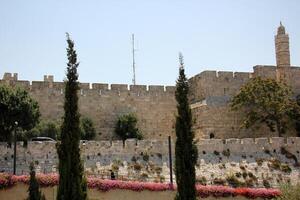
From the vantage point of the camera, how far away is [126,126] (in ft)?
120

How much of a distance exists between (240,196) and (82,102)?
17.0 metres

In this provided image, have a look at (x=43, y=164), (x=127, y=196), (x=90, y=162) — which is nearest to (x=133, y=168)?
(x=90, y=162)

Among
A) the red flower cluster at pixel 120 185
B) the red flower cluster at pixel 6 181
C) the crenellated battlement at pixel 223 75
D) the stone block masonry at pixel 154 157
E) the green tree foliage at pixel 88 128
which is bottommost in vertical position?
the red flower cluster at pixel 120 185

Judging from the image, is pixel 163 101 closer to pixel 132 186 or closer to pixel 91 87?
pixel 91 87

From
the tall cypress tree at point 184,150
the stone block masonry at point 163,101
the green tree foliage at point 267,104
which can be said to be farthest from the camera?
the stone block masonry at point 163,101

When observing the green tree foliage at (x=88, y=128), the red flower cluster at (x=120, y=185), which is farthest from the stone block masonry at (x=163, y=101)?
the red flower cluster at (x=120, y=185)

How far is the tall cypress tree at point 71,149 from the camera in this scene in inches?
628

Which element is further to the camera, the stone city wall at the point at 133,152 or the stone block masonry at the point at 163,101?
the stone block masonry at the point at 163,101

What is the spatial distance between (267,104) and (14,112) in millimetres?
15400

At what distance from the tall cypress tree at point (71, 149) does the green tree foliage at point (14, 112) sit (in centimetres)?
1325

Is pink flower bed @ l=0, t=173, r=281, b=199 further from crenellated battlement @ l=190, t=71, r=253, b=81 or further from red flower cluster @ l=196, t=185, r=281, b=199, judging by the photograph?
crenellated battlement @ l=190, t=71, r=253, b=81

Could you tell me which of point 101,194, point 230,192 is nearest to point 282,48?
point 230,192

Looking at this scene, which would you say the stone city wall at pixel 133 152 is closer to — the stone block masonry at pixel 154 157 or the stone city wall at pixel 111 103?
the stone block masonry at pixel 154 157

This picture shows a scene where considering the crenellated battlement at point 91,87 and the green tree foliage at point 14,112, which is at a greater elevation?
the crenellated battlement at point 91,87
